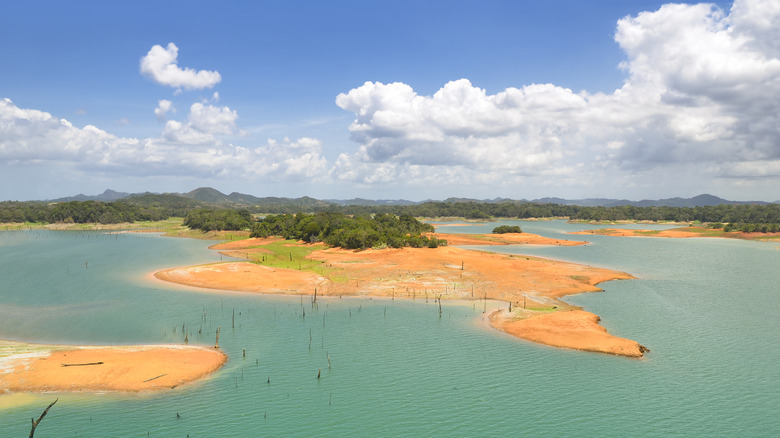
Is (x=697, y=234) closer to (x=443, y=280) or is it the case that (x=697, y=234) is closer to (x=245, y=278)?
(x=443, y=280)

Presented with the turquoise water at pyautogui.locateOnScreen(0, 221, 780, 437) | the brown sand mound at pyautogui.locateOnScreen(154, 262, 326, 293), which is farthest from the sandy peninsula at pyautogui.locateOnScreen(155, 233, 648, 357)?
the turquoise water at pyautogui.locateOnScreen(0, 221, 780, 437)

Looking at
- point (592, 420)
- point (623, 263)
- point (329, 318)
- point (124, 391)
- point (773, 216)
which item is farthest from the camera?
point (773, 216)

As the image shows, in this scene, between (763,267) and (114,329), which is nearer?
(114,329)

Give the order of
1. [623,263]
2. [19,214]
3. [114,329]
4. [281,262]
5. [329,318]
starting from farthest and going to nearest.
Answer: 1. [19,214]
2. [623,263]
3. [281,262]
4. [329,318]
5. [114,329]

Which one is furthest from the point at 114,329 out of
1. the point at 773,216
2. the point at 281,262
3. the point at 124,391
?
the point at 773,216

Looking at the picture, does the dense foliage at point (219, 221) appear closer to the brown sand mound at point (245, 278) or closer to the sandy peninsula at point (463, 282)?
the sandy peninsula at point (463, 282)

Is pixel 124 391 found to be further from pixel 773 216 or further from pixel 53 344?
pixel 773 216
